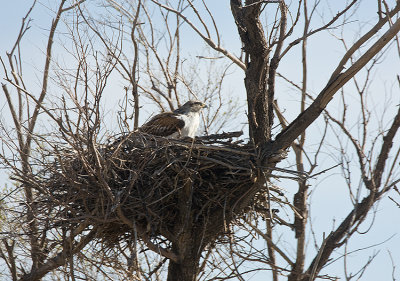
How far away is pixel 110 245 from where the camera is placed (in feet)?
20.5

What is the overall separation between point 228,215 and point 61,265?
6.77ft

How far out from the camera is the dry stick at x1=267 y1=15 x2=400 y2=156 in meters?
5.36

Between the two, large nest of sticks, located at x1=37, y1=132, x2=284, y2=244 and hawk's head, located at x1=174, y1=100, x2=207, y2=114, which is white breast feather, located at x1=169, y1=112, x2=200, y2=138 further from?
large nest of sticks, located at x1=37, y1=132, x2=284, y2=244

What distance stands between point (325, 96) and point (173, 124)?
7.78 ft

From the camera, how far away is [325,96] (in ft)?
17.9

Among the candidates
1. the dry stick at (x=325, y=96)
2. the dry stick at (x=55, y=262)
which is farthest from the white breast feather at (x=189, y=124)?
the dry stick at (x=325, y=96)

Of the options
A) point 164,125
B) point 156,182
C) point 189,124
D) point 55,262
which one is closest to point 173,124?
point 164,125

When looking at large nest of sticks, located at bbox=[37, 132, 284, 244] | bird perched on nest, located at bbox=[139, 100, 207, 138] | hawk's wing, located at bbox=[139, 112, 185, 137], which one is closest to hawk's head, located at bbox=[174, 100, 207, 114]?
bird perched on nest, located at bbox=[139, 100, 207, 138]

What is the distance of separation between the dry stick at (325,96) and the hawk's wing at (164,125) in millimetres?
1894

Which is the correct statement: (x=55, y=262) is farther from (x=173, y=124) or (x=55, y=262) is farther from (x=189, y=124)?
(x=189, y=124)

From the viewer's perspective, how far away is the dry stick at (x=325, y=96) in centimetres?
536

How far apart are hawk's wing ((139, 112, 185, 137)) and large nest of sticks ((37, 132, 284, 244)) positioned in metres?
1.00

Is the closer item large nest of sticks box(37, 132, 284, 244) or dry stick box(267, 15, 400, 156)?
dry stick box(267, 15, 400, 156)

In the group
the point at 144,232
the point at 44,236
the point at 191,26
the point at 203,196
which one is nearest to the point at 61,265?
the point at 44,236
